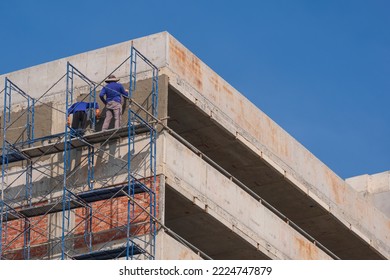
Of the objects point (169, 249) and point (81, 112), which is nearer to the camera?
point (169, 249)

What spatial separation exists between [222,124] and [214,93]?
0.84 metres

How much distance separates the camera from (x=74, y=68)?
36.9 metres

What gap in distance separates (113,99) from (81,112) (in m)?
1.12

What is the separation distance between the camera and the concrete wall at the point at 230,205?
118 feet

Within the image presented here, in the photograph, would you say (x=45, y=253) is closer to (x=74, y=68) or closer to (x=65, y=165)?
(x=65, y=165)

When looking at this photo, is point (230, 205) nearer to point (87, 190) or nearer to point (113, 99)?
point (87, 190)

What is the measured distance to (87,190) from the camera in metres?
35.9

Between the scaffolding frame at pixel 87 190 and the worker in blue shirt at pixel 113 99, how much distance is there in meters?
0.26

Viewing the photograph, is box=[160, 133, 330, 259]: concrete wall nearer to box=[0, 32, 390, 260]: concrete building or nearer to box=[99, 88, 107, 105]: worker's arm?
box=[0, 32, 390, 260]: concrete building

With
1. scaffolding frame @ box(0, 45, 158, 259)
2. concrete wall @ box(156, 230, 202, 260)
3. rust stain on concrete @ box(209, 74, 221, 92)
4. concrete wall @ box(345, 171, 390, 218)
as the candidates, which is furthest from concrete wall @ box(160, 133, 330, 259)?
concrete wall @ box(345, 171, 390, 218)

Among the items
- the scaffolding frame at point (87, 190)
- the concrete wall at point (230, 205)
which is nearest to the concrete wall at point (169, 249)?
the scaffolding frame at point (87, 190)

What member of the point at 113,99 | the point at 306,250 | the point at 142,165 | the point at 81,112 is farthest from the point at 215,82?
the point at 306,250

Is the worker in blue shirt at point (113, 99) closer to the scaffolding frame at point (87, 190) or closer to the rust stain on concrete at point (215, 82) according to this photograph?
the scaffolding frame at point (87, 190)
